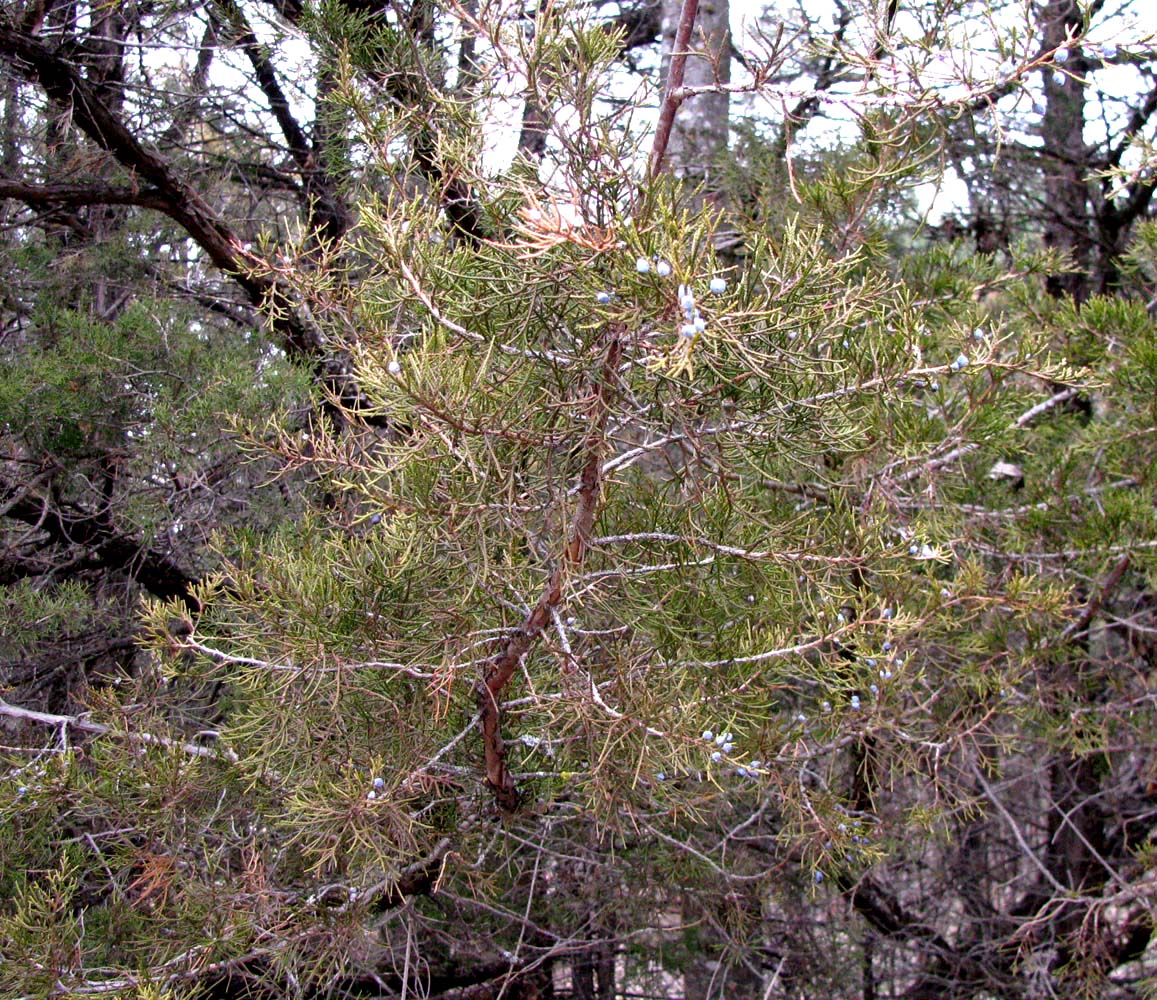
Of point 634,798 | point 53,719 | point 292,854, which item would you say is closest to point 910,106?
point 634,798

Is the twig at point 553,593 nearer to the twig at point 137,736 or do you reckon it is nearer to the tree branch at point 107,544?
the twig at point 137,736

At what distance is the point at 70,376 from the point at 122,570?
2.52ft

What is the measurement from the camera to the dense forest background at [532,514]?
1625 millimetres

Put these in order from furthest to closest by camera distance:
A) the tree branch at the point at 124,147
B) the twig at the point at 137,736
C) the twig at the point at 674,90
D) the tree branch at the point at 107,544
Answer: the tree branch at the point at 107,544 → the tree branch at the point at 124,147 → the twig at the point at 137,736 → the twig at the point at 674,90

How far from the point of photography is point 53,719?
2633mm

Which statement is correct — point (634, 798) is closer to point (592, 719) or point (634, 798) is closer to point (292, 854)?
point (592, 719)

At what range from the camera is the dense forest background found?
5.33 ft

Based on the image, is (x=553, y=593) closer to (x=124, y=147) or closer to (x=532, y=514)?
(x=532, y=514)

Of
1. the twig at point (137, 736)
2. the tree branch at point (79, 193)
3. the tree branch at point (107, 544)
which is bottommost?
Result: the twig at point (137, 736)

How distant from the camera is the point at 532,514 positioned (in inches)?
72.8

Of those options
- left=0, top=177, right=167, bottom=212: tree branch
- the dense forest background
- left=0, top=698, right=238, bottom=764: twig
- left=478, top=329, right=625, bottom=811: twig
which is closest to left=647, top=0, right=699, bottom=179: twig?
the dense forest background

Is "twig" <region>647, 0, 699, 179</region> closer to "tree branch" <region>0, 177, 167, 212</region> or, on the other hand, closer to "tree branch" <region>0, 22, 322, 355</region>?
"tree branch" <region>0, 22, 322, 355</region>

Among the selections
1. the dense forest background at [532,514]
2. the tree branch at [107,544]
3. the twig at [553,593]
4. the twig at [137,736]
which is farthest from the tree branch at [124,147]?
the twig at [553,593]

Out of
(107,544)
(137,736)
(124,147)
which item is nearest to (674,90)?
(137,736)
